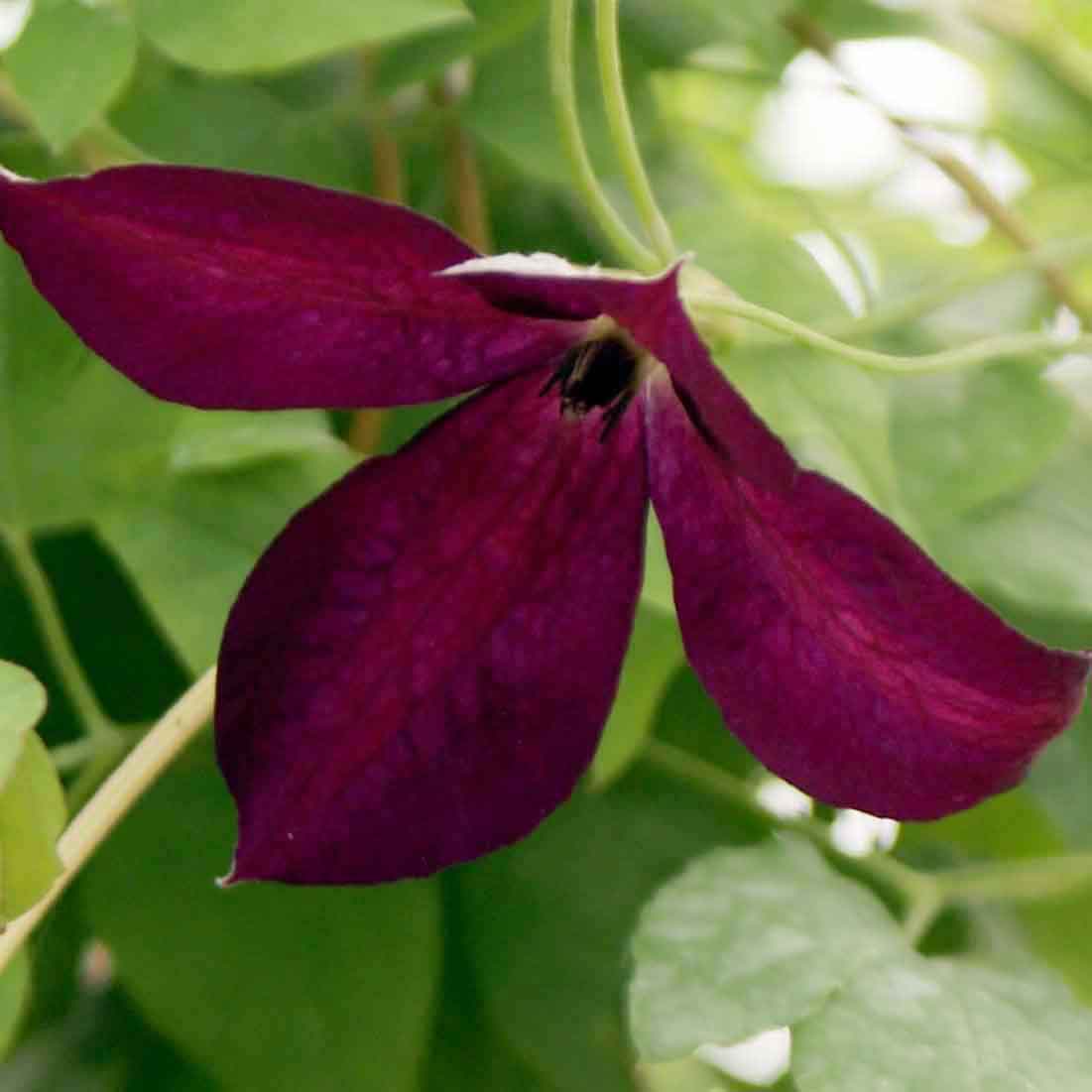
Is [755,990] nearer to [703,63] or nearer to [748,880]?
[748,880]

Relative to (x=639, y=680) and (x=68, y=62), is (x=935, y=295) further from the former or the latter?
(x=68, y=62)

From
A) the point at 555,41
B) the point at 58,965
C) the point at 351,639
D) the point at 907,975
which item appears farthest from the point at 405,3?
the point at 58,965

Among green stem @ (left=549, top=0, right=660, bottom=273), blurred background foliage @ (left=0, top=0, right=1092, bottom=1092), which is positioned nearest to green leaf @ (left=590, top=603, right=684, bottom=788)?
blurred background foliage @ (left=0, top=0, right=1092, bottom=1092)

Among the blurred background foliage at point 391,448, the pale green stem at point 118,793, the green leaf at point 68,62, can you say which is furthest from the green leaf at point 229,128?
the pale green stem at point 118,793

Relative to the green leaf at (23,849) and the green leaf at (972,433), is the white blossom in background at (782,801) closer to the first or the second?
the green leaf at (972,433)

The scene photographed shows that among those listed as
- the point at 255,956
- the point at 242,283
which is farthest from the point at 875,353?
the point at 255,956
